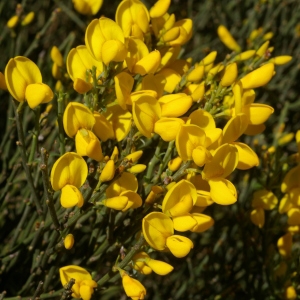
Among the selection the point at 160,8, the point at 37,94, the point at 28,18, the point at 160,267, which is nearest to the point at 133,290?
the point at 160,267

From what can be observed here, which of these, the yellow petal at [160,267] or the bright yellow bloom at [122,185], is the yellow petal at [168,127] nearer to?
the bright yellow bloom at [122,185]

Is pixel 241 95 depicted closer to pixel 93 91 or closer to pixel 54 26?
pixel 93 91

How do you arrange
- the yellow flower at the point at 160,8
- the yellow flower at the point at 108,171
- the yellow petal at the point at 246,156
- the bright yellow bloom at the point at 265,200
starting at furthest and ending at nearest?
the bright yellow bloom at the point at 265,200
the yellow flower at the point at 160,8
the yellow petal at the point at 246,156
the yellow flower at the point at 108,171

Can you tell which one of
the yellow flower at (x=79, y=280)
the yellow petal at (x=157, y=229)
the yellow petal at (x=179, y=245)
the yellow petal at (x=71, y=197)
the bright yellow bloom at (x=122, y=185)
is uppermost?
the yellow petal at (x=71, y=197)

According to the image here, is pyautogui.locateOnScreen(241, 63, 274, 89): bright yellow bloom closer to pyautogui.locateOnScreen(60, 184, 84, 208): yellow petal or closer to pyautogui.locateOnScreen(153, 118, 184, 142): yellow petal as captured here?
pyautogui.locateOnScreen(153, 118, 184, 142): yellow petal

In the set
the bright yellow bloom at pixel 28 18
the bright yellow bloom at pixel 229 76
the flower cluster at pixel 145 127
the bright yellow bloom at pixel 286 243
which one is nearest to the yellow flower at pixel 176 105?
the flower cluster at pixel 145 127

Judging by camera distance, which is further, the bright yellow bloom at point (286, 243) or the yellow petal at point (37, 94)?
the bright yellow bloom at point (286, 243)

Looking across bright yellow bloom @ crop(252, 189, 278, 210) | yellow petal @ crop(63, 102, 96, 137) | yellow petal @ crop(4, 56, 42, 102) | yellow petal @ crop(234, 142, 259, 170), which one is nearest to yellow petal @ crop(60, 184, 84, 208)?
yellow petal @ crop(63, 102, 96, 137)

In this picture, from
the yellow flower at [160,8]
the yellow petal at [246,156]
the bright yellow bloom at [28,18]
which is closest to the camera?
the yellow petal at [246,156]
